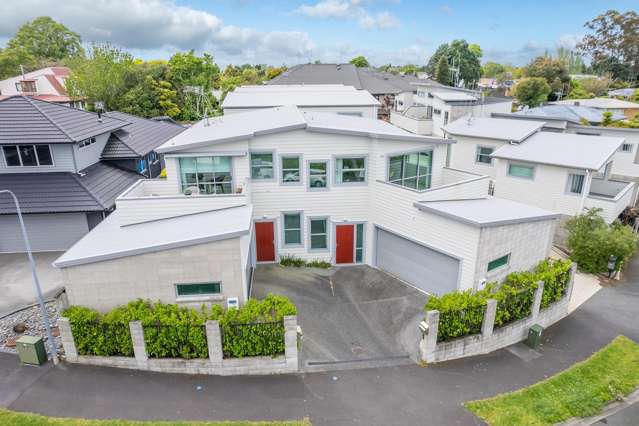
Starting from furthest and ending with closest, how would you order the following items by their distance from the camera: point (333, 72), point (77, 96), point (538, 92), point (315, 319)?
point (333, 72) → point (538, 92) → point (77, 96) → point (315, 319)

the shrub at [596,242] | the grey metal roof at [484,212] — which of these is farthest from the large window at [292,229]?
the shrub at [596,242]

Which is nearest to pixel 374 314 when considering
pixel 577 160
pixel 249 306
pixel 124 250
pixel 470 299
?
pixel 470 299

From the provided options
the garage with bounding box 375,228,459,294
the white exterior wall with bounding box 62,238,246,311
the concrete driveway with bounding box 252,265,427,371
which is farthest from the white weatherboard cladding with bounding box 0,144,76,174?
the garage with bounding box 375,228,459,294

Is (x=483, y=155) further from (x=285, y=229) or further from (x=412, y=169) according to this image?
(x=285, y=229)

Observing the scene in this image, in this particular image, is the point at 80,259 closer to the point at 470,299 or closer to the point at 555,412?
the point at 470,299

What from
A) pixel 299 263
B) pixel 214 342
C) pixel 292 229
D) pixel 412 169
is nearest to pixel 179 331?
pixel 214 342
